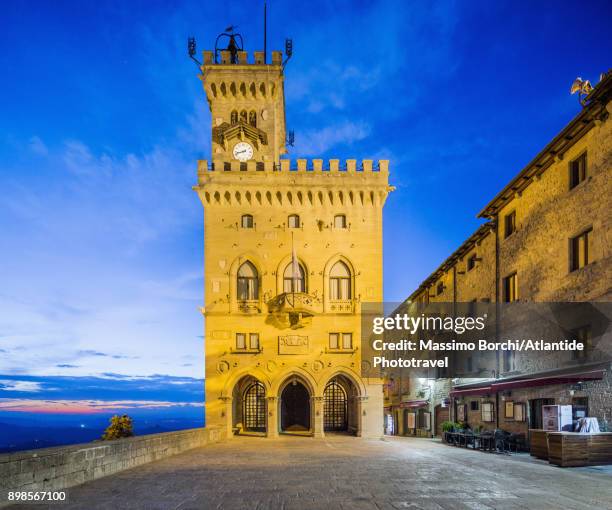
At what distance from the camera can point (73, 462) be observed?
12.2m

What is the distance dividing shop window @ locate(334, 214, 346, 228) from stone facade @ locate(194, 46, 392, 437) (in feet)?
0.21

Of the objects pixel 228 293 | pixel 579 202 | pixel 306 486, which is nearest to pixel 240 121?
pixel 228 293

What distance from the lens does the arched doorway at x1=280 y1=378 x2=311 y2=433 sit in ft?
128

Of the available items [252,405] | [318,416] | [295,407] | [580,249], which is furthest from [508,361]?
[252,405]

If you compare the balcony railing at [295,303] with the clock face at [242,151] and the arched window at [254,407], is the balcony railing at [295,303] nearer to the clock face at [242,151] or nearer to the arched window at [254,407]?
the arched window at [254,407]

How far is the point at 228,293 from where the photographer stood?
34.0 meters

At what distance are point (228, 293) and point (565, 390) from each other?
791 inches

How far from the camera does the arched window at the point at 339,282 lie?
34.7 m

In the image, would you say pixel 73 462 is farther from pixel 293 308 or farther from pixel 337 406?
pixel 337 406

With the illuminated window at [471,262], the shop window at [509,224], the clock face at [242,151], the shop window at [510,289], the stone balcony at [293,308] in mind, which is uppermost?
the clock face at [242,151]

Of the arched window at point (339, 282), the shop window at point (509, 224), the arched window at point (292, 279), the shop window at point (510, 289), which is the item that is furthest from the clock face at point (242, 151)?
the shop window at point (510, 289)

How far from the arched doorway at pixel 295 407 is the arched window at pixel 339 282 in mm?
8269

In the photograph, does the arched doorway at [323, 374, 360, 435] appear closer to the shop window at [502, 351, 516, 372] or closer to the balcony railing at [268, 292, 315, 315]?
the balcony railing at [268, 292, 315, 315]

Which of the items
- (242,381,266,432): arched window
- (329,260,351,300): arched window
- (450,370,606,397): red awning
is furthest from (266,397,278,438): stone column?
(450,370,606,397): red awning
